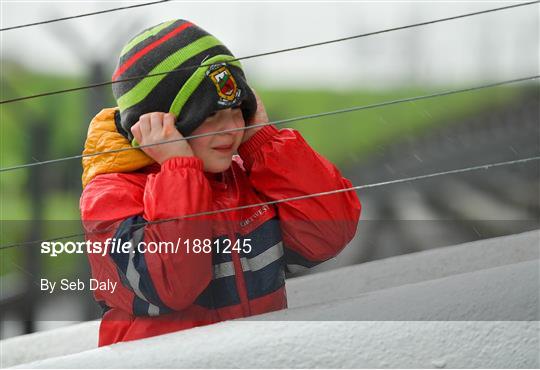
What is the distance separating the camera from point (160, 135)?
3.49 ft

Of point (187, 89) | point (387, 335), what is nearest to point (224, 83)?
point (187, 89)

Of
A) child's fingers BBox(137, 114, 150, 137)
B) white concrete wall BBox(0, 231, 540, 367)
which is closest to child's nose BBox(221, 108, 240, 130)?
child's fingers BBox(137, 114, 150, 137)

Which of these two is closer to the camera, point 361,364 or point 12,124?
point 361,364

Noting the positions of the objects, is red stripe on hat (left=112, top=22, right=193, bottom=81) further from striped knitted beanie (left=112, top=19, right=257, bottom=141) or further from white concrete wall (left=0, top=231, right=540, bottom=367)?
white concrete wall (left=0, top=231, right=540, bottom=367)

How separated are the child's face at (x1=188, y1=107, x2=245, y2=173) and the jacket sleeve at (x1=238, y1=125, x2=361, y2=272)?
0.05 metres

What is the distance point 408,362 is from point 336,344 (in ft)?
0.28

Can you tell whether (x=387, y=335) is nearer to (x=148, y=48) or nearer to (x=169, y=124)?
(x=169, y=124)

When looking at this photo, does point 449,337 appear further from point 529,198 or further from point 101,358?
point 101,358

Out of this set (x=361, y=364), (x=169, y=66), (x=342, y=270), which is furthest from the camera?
(x=342, y=270)

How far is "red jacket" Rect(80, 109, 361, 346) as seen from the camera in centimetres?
102

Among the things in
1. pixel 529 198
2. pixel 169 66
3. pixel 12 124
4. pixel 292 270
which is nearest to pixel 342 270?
pixel 292 270

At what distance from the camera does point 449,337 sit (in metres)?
0.95

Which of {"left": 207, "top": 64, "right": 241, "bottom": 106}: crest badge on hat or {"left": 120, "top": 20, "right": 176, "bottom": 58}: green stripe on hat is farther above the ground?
{"left": 120, "top": 20, "right": 176, "bottom": 58}: green stripe on hat

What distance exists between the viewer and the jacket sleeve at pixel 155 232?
101 cm
